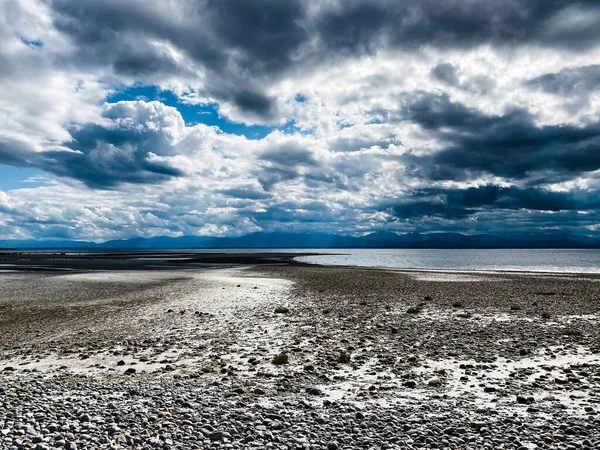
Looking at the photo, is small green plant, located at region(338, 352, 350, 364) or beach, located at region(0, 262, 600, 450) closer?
beach, located at region(0, 262, 600, 450)

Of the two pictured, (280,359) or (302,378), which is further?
(280,359)

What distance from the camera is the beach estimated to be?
907 centimetres

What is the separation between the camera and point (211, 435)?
8984 mm

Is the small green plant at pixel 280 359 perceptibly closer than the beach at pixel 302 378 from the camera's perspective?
No

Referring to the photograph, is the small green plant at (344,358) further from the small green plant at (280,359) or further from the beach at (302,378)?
the small green plant at (280,359)

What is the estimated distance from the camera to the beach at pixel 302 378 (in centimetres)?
907

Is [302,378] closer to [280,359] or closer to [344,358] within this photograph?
[280,359]

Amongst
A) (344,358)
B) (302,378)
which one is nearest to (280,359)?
(302,378)

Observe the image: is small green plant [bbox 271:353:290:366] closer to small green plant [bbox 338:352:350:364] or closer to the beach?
the beach

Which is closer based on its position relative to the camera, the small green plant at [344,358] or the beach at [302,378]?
the beach at [302,378]

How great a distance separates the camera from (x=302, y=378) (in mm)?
13320

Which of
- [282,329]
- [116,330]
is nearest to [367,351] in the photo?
[282,329]

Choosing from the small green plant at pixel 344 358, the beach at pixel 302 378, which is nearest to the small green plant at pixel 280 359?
the beach at pixel 302 378

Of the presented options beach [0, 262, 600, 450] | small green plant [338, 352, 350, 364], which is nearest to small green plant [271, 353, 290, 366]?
beach [0, 262, 600, 450]
